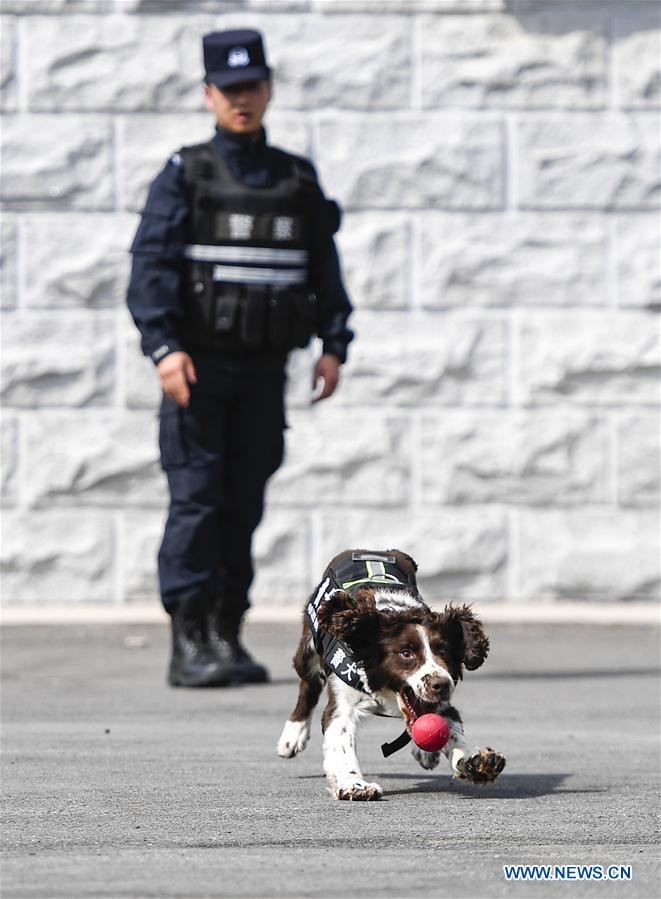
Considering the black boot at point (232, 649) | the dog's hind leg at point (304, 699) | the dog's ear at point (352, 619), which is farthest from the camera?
the black boot at point (232, 649)

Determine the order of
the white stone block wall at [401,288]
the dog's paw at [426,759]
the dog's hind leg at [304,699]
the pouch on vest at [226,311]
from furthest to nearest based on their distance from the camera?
the white stone block wall at [401,288], the pouch on vest at [226,311], the dog's hind leg at [304,699], the dog's paw at [426,759]

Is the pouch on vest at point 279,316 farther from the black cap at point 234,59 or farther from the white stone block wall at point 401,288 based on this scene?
the white stone block wall at point 401,288

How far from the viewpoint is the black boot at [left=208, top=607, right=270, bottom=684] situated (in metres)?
7.43

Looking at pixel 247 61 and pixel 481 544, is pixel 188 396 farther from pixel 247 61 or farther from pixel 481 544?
pixel 481 544

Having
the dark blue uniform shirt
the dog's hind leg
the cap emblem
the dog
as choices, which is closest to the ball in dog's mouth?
the dog

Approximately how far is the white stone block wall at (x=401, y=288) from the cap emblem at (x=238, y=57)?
202 cm

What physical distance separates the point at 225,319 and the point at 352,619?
253 centimetres

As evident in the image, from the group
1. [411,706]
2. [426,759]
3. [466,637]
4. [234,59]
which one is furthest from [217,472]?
[411,706]

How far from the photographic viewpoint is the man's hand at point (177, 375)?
717 cm

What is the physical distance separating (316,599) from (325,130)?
4.42 metres

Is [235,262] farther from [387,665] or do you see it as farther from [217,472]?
[387,665]

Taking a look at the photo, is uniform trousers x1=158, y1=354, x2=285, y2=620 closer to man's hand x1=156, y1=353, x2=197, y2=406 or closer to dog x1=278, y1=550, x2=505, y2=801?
man's hand x1=156, y1=353, x2=197, y2=406

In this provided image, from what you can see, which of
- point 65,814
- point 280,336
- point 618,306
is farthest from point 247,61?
point 65,814

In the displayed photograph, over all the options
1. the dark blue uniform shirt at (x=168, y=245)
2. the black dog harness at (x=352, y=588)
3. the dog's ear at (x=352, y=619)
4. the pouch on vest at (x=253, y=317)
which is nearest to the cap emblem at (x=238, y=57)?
the dark blue uniform shirt at (x=168, y=245)
